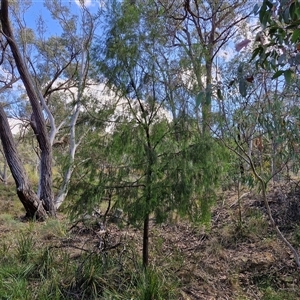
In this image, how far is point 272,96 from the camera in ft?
12.0

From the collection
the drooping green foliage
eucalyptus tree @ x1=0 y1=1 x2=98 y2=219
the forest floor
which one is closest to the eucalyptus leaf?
the drooping green foliage

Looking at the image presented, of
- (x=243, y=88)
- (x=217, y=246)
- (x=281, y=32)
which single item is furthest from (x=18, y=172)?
(x=281, y=32)

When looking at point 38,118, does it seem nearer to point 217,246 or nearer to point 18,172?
point 18,172

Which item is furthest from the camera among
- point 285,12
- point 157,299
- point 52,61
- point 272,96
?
point 52,61

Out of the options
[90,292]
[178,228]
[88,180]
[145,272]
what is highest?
[88,180]

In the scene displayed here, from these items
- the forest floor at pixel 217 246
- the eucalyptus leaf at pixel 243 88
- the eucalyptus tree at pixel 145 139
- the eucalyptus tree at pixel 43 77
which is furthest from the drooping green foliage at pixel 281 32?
the eucalyptus tree at pixel 43 77

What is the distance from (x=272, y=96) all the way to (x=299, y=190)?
6.23 feet

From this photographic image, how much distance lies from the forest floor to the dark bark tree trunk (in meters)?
1.45

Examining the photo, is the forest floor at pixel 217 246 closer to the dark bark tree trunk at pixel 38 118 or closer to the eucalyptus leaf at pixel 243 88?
the dark bark tree trunk at pixel 38 118

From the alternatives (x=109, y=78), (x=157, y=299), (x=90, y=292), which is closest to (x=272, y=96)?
(x=109, y=78)

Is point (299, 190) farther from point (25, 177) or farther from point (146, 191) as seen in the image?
point (25, 177)

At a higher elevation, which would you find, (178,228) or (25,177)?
(25,177)

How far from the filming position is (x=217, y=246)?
164 inches

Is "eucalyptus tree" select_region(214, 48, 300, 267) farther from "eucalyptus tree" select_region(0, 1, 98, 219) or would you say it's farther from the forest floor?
"eucalyptus tree" select_region(0, 1, 98, 219)
